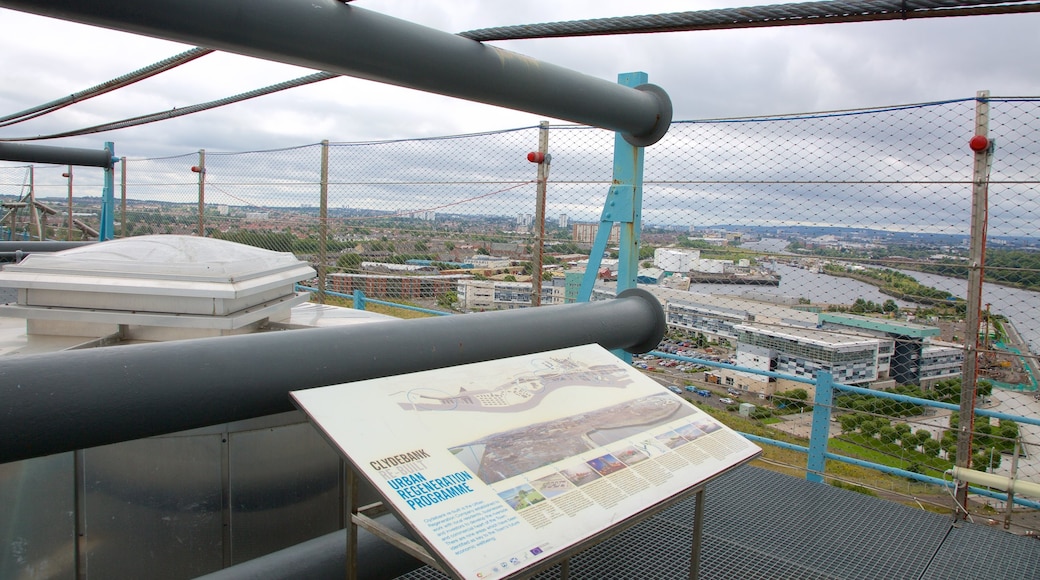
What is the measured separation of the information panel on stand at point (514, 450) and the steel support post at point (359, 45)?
0.78 meters

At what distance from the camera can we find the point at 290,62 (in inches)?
61.8

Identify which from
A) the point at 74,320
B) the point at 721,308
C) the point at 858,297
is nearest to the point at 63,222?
the point at 74,320

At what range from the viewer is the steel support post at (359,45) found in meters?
1.29

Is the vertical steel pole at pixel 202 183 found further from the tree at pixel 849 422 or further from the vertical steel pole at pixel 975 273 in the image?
the vertical steel pole at pixel 975 273

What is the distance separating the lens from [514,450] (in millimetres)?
1541

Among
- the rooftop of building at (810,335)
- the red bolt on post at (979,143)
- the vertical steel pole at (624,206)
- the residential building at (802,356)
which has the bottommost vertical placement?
the residential building at (802,356)

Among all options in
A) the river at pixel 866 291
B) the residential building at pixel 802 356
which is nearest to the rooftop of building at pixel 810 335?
the residential building at pixel 802 356

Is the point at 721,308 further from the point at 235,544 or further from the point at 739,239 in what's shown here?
the point at 235,544

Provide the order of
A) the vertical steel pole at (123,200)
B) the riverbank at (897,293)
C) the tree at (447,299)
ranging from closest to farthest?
the riverbank at (897,293)
the tree at (447,299)
the vertical steel pole at (123,200)

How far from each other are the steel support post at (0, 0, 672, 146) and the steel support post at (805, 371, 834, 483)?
7.33 feet

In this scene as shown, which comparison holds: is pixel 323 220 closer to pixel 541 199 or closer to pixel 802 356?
pixel 541 199

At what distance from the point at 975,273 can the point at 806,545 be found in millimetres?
1560

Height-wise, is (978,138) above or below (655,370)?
above

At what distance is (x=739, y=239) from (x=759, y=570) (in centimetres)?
185
